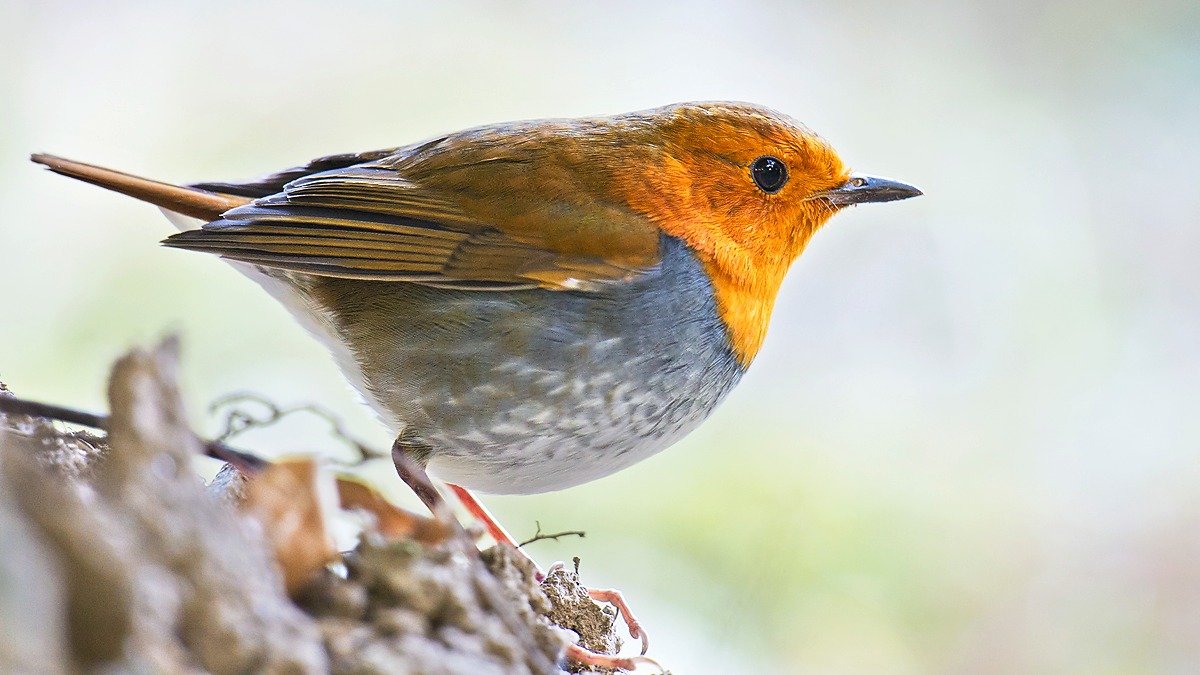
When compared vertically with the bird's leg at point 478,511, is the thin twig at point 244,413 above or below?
above

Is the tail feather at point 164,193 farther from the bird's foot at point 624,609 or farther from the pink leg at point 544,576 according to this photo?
the bird's foot at point 624,609

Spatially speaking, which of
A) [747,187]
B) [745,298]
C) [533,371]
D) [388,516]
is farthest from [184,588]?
[747,187]

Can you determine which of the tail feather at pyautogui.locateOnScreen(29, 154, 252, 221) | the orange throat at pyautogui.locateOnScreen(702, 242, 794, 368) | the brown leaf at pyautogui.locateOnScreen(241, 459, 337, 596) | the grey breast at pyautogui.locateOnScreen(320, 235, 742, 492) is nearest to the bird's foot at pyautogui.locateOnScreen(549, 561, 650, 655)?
the grey breast at pyautogui.locateOnScreen(320, 235, 742, 492)

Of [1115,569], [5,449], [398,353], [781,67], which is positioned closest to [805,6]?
[781,67]

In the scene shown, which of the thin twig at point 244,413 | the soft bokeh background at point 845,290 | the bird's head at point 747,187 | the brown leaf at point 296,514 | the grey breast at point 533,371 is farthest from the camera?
the soft bokeh background at point 845,290

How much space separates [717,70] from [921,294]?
1488 millimetres

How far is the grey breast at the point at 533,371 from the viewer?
2.80 meters

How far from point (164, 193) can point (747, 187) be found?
157 cm

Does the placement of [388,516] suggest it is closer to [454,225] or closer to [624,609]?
[624,609]

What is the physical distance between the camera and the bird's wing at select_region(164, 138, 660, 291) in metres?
2.84

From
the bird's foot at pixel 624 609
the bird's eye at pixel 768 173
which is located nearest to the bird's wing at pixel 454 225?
the bird's eye at pixel 768 173

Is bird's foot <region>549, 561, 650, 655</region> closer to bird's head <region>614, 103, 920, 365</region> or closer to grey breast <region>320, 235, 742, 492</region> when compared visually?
grey breast <region>320, 235, 742, 492</region>

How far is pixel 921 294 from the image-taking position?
5.20m

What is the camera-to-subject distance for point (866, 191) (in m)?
3.31
